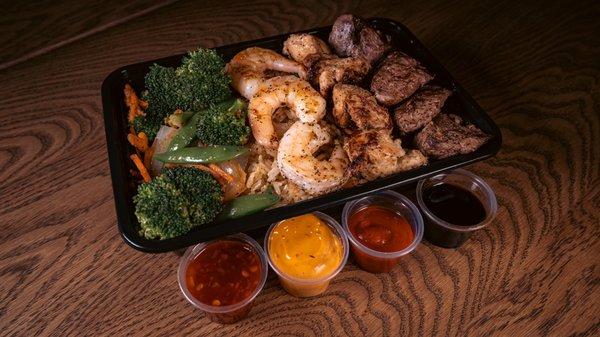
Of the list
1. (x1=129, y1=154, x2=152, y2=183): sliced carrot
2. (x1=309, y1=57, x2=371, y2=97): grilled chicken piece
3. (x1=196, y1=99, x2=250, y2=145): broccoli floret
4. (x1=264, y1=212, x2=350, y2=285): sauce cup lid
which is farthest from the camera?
(x1=309, y1=57, x2=371, y2=97): grilled chicken piece

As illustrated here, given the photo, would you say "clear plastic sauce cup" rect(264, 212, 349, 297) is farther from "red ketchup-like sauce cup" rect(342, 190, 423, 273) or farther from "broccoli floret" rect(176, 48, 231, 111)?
"broccoli floret" rect(176, 48, 231, 111)

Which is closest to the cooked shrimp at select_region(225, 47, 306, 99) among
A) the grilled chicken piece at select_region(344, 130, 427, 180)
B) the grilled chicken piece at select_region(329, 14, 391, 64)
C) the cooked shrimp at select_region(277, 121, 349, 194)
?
the grilled chicken piece at select_region(329, 14, 391, 64)

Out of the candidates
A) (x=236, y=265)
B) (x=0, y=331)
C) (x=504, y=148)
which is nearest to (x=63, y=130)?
(x=0, y=331)

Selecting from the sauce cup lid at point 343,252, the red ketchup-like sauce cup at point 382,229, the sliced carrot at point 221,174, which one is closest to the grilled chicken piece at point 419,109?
the red ketchup-like sauce cup at point 382,229

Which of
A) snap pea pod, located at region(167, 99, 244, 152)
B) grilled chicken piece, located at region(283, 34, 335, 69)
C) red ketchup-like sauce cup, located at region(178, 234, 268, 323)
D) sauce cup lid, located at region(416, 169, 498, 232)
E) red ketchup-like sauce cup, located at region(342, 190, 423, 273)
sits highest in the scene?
grilled chicken piece, located at region(283, 34, 335, 69)

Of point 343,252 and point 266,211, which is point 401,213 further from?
point 266,211

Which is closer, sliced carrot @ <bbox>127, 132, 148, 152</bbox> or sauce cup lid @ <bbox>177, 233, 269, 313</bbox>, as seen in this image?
sauce cup lid @ <bbox>177, 233, 269, 313</bbox>
